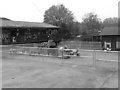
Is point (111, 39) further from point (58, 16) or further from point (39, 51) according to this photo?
point (58, 16)

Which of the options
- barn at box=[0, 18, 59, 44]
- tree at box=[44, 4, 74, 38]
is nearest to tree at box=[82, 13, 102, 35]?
tree at box=[44, 4, 74, 38]

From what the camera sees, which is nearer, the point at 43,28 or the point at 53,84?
the point at 53,84

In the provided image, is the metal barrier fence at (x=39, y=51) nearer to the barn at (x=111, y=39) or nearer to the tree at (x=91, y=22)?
the barn at (x=111, y=39)

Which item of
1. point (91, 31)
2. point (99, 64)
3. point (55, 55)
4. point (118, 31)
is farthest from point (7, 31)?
point (91, 31)

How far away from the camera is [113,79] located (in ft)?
16.7

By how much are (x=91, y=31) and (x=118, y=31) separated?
21977mm

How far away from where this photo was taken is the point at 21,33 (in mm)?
23688

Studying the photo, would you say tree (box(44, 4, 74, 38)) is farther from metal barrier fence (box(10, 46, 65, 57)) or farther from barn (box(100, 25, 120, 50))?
metal barrier fence (box(10, 46, 65, 57))

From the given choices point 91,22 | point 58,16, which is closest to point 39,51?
point 58,16

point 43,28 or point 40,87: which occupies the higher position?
point 43,28

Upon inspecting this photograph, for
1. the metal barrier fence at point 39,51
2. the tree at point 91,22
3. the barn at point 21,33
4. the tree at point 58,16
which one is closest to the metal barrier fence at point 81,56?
the metal barrier fence at point 39,51

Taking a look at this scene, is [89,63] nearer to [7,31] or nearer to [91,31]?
[7,31]

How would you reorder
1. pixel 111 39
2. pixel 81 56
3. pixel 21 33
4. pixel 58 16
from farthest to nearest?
pixel 58 16
pixel 21 33
pixel 111 39
pixel 81 56

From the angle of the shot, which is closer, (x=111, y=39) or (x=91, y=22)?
(x=111, y=39)
